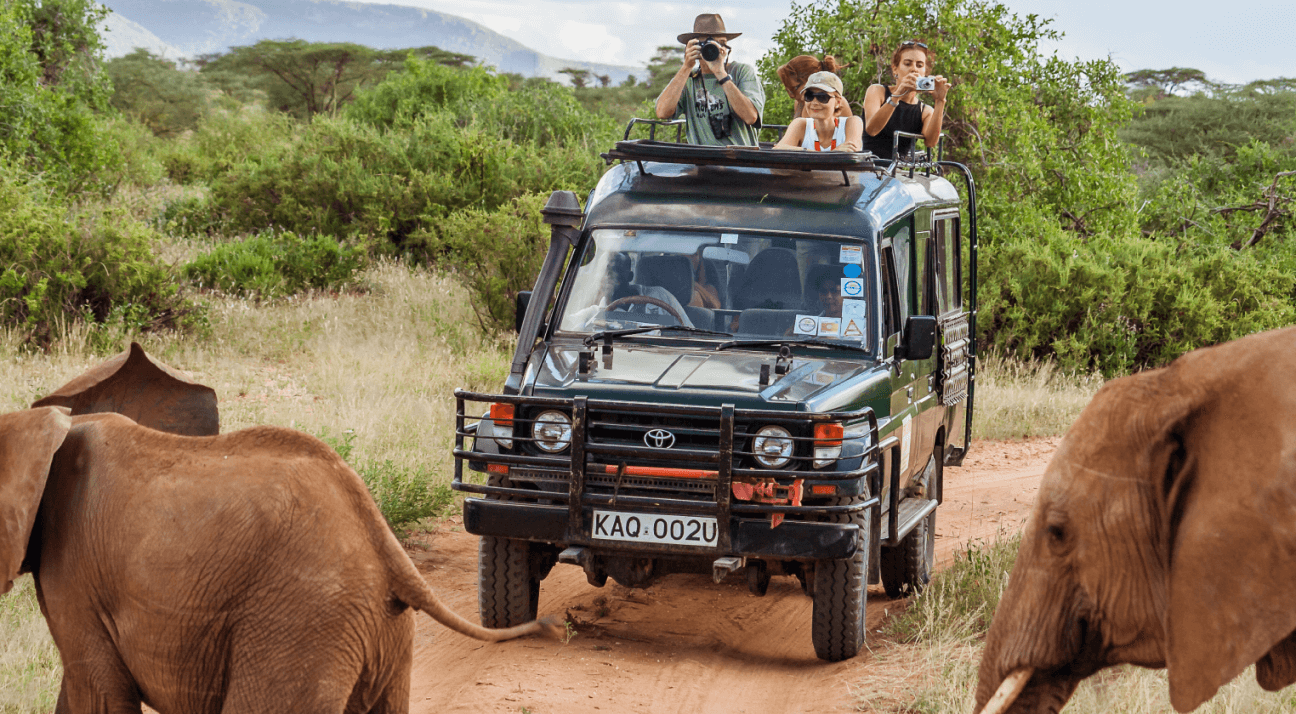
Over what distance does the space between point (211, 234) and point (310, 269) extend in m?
3.37

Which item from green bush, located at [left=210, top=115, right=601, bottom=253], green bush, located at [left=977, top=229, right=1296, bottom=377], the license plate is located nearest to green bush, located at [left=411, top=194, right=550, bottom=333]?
green bush, located at [left=210, top=115, right=601, bottom=253]

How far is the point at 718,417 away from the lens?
5.58m

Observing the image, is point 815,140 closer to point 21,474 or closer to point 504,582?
point 504,582

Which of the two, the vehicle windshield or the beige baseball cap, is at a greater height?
the beige baseball cap

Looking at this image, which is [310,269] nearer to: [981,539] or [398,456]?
[398,456]

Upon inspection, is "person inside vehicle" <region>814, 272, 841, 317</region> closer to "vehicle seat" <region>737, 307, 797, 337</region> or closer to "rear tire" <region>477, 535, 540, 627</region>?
"vehicle seat" <region>737, 307, 797, 337</region>

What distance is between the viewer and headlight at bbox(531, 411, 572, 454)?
579cm

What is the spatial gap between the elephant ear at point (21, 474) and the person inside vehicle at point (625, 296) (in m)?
3.71

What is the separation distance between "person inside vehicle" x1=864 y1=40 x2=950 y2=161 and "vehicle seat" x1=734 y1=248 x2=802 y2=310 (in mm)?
2165

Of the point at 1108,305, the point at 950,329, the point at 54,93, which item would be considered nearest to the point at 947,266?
the point at 950,329

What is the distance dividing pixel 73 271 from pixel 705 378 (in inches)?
333

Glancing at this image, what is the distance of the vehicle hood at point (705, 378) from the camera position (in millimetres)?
5660

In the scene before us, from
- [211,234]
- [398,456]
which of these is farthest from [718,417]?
[211,234]

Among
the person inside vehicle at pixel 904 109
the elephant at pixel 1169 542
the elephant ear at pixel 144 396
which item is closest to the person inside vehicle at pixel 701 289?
the person inside vehicle at pixel 904 109
